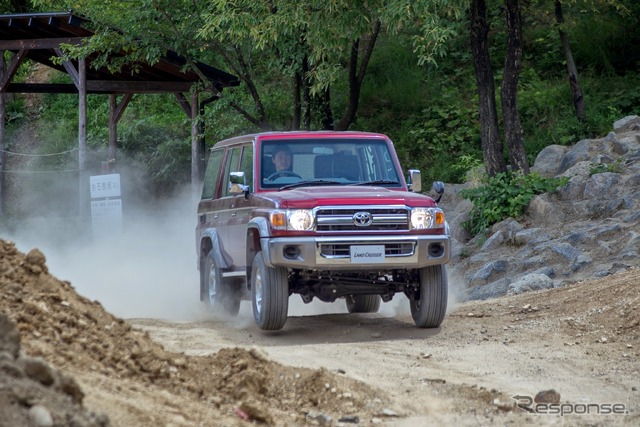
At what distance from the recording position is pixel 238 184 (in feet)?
38.9

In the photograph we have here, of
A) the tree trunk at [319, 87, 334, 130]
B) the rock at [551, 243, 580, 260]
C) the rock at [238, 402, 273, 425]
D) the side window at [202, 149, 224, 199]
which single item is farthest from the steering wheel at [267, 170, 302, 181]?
the tree trunk at [319, 87, 334, 130]

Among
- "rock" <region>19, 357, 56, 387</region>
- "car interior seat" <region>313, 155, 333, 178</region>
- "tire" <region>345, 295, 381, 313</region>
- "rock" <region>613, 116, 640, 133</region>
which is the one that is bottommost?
"tire" <region>345, 295, 381, 313</region>

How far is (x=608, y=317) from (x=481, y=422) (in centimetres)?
452

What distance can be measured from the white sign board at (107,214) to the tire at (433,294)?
39.4 feet

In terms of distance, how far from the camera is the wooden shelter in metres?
22.9

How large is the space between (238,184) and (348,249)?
1.76 metres

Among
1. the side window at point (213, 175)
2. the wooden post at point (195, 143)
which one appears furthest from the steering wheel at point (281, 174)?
the wooden post at point (195, 143)

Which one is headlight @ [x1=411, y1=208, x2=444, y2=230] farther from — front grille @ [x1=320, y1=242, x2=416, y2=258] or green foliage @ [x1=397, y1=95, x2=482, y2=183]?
green foliage @ [x1=397, y1=95, x2=482, y2=183]

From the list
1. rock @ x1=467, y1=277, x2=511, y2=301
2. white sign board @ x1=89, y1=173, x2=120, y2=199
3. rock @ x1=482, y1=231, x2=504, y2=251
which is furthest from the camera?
white sign board @ x1=89, y1=173, x2=120, y2=199

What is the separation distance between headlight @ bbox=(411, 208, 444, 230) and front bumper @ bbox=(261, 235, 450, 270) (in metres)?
0.14

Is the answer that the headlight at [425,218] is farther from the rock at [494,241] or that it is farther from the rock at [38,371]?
the rock at [494,241]

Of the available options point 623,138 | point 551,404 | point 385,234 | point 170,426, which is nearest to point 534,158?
point 623,138

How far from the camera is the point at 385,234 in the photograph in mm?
10773

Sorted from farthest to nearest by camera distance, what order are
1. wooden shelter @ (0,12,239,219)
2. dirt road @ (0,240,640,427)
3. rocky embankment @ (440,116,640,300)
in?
wooden shelter @ (0,12,239,219) < rocky embankment @ (440,116,640,300) < dirt road @ (0,240,640,427)
